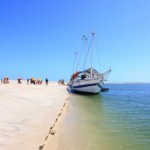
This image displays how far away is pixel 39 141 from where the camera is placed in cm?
1051

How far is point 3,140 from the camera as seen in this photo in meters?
9.88

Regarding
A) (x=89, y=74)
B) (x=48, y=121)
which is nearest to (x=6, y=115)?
(x=48, y=121)

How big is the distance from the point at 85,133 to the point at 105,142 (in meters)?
1.91

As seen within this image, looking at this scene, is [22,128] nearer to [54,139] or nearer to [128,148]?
[54,139]

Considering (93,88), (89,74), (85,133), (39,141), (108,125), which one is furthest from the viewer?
(89,74)

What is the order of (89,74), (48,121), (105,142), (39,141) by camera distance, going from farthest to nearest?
1. (89,74)
2. (48,121)
3. (105,142)
4. (39,141)

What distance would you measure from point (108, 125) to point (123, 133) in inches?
93.7

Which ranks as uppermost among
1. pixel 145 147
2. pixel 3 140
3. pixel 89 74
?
pixel 89 74

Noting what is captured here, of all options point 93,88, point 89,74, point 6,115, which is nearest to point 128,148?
point 6,115

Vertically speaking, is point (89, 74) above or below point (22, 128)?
above

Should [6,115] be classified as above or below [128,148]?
above

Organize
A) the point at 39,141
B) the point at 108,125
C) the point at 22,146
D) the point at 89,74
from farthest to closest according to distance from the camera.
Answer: the point at 89,74 < the point at 108,125 < the point at 39,141 < the point at 22,146

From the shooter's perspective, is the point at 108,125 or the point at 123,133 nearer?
the point at 123,133

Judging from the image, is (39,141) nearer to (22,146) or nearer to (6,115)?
(22,146)
